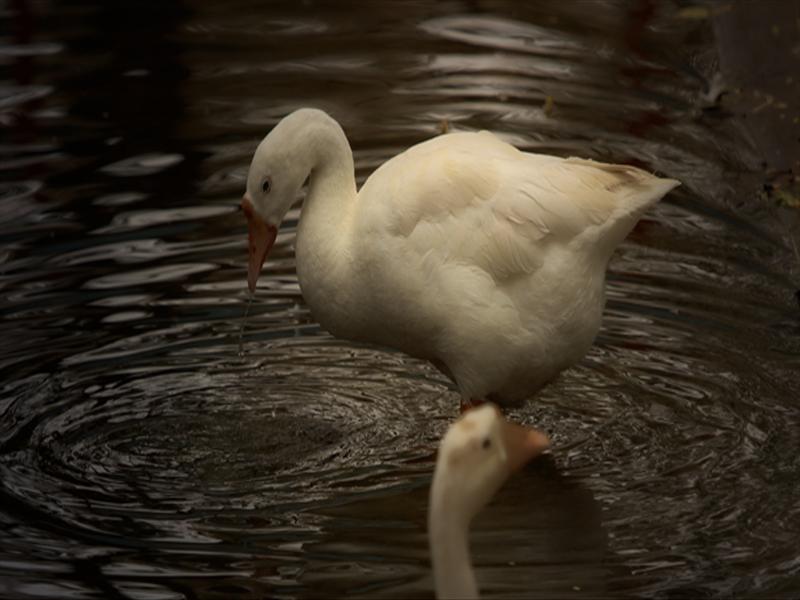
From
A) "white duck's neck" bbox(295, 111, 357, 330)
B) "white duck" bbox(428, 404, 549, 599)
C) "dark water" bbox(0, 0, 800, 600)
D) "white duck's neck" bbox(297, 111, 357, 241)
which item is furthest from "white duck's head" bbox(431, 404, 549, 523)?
"white duck's neck" bbox(297, 111, 357, 241)

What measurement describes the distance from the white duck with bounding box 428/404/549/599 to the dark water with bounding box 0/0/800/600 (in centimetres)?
98

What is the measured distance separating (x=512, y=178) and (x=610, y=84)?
556 cm

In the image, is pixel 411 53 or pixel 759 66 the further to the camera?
pixel 411 53

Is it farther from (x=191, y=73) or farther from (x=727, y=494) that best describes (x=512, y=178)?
(x=191, y=73)

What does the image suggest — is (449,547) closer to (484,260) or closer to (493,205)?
(484,260)

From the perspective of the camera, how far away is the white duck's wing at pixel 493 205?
7203 millimetres

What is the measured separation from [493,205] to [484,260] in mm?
238

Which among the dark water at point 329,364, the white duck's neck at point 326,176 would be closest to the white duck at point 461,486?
the dark water at point 329,364

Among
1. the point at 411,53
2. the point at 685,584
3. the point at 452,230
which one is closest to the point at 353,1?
the point at 411,53

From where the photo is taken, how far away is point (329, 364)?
8.59 m

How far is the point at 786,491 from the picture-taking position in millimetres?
7113

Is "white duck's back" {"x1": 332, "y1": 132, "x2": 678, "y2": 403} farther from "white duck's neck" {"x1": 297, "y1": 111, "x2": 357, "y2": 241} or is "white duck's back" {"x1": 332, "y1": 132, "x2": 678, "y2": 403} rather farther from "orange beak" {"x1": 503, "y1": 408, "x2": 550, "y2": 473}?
"orange beak" {"x1": 503, "y1": 408, "x2": 550, "y2": 473}

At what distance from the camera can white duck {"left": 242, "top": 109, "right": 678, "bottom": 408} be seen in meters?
7.20

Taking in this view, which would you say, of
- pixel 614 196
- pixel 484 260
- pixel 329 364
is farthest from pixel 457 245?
pixel 329 364
